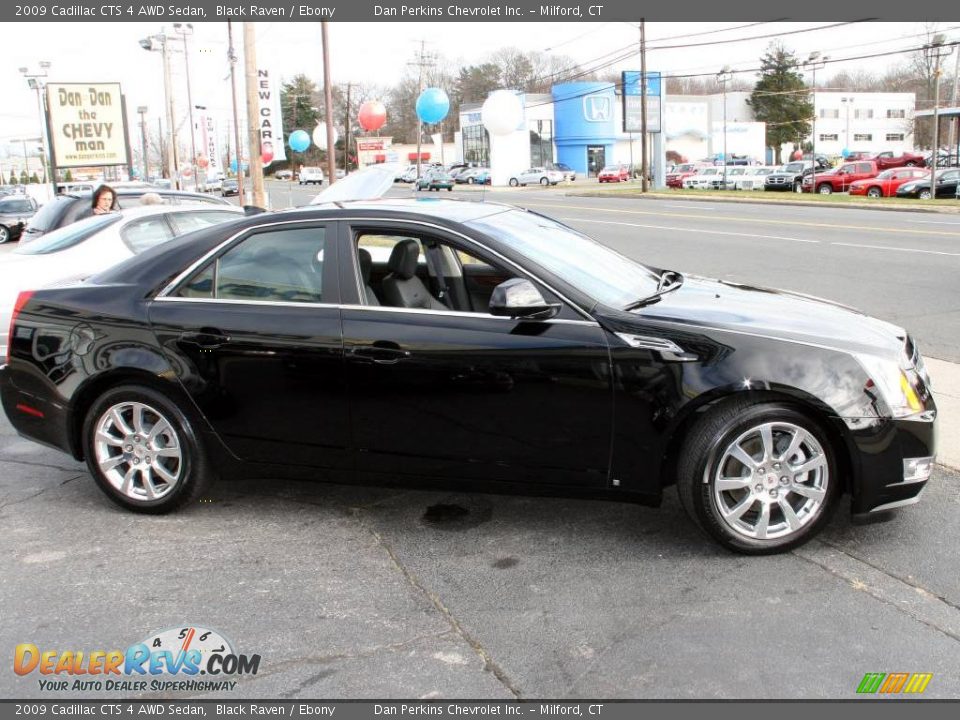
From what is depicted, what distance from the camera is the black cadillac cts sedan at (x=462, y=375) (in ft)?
12.7

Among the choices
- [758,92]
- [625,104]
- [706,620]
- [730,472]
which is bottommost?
[706,620]

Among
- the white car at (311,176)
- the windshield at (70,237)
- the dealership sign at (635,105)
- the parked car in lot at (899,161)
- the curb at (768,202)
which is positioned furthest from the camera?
the white car at (311,176)

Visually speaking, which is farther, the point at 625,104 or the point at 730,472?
the point at 625,104

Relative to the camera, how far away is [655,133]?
53.4 meters

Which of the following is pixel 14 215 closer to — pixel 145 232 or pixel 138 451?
pixel 145 232

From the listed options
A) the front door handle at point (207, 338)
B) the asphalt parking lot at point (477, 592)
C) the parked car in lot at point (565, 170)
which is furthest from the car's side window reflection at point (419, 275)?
the parked car in lot at point (565, 170)

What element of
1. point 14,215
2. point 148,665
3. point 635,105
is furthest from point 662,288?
point 635,105

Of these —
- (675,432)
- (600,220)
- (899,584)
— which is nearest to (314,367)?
(675,432)

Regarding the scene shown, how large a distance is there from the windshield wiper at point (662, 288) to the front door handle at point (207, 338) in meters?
2.02

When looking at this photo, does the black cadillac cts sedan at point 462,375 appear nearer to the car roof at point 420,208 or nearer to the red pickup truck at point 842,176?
the car roof at point 420,208

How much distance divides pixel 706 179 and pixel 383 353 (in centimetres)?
4897

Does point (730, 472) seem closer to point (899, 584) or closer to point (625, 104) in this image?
point (899, 584)

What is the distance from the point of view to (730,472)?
3.90 m

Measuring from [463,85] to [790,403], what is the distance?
102818mm
